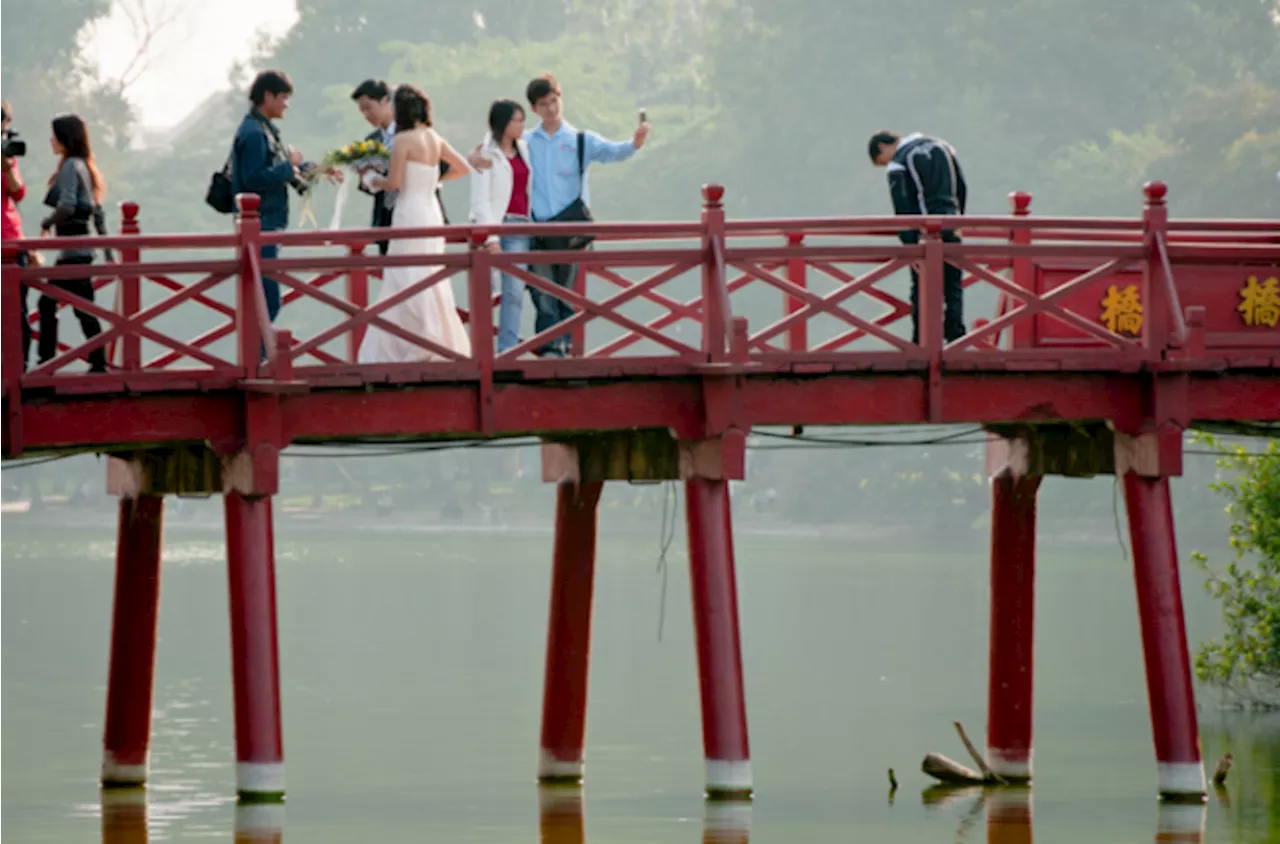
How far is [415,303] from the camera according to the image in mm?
19484

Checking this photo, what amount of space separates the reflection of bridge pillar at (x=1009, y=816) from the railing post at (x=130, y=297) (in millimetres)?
6145

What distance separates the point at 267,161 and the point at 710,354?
299 cm

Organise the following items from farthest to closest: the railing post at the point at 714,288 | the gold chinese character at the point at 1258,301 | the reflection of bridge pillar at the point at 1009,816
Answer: the gold chinese character at the point at 1258,301
the reflection of bridge pillar at the point at 1009,816
the railing post at the point at 714,288

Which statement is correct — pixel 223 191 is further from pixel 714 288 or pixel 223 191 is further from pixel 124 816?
pixel 124 816

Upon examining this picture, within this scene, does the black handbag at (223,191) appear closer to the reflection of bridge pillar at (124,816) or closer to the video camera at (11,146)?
the video camera at (11,146)

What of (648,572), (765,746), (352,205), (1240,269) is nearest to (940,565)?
(648,572)

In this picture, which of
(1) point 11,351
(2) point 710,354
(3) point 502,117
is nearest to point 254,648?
(1) point 11,351

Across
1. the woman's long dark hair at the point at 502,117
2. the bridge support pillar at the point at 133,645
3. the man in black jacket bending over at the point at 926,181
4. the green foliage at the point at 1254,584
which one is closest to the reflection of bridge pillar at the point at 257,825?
the bridge support pillar at the point at 133,645

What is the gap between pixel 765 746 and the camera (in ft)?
86.9

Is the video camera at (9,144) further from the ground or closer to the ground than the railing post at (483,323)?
further from the ground

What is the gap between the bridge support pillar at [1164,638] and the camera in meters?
19.8

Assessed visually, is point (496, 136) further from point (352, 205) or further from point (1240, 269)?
point (352, 205)

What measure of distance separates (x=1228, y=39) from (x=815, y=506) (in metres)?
14.1

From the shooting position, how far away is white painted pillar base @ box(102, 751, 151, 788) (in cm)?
2158
